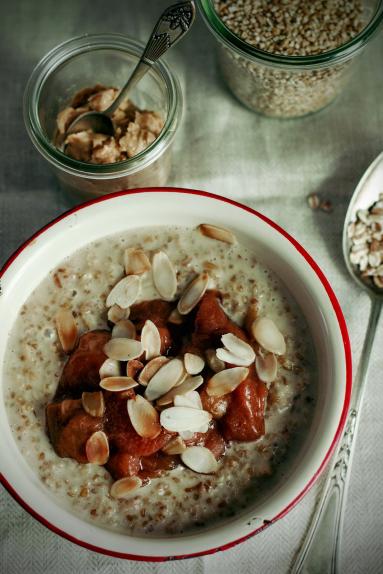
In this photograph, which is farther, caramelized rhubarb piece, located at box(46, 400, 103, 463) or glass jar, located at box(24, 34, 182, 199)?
glass jar, located at box(24, 34, 182, 199)

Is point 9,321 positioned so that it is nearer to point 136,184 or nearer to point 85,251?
point 85,251

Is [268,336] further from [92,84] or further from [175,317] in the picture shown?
[92,84]

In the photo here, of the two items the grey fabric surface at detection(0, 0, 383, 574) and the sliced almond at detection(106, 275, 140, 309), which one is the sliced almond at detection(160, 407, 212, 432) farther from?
the grey fabric surface at detection(0, 0, 383, 574)

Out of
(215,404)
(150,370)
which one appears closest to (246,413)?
(215,404)

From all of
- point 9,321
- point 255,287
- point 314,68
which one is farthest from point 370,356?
point 9,321

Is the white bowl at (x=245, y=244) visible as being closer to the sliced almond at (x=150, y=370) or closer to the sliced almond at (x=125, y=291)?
the sliced almond at (x=125, y=291)

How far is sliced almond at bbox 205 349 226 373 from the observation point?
101cm

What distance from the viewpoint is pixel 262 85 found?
121cm

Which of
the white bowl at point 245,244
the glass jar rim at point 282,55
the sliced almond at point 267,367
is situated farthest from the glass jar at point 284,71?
the sliced almond at point 267,367

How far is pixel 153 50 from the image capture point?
113 centimetres

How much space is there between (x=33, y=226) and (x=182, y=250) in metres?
0.32

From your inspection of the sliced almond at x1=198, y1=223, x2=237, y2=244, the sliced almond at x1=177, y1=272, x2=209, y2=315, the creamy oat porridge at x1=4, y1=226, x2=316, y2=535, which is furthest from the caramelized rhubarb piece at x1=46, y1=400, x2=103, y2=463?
the sliced almond at x1=198, y1=223, x2=237, y2=244

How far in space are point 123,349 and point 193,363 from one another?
0.11 m

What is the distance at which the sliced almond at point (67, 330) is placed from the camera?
105 centimetres
